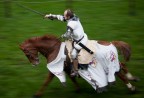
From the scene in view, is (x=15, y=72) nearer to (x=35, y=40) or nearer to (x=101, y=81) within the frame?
(x=35, y=40)

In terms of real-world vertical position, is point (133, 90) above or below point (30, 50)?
below

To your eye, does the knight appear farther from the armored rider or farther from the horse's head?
the horse's head

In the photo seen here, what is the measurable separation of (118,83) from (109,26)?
349cm

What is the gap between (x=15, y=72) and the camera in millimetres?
9742

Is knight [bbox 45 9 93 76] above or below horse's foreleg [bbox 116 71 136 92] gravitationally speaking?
above

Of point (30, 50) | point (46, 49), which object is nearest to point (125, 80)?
point (46, 49)

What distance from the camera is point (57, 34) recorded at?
11789 millimetres

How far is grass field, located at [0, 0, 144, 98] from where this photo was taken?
8.92 meters

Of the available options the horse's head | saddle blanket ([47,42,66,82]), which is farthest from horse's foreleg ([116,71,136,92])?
the horse's head

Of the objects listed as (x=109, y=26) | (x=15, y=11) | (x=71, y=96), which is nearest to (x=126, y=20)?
(x=109, y=26)

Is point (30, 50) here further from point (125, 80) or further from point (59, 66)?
point (125, 80)

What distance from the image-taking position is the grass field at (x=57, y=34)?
8.92 meters

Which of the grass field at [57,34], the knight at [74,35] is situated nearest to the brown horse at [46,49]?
the knight at [74,35]

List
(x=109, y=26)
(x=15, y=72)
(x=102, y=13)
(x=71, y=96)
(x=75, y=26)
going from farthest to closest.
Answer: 1. (x=102, y=13)
2. (x=109, y=26)
3. (x=15, y=72)
4. (x=71, y=96)
5. (x=75, y=26)
